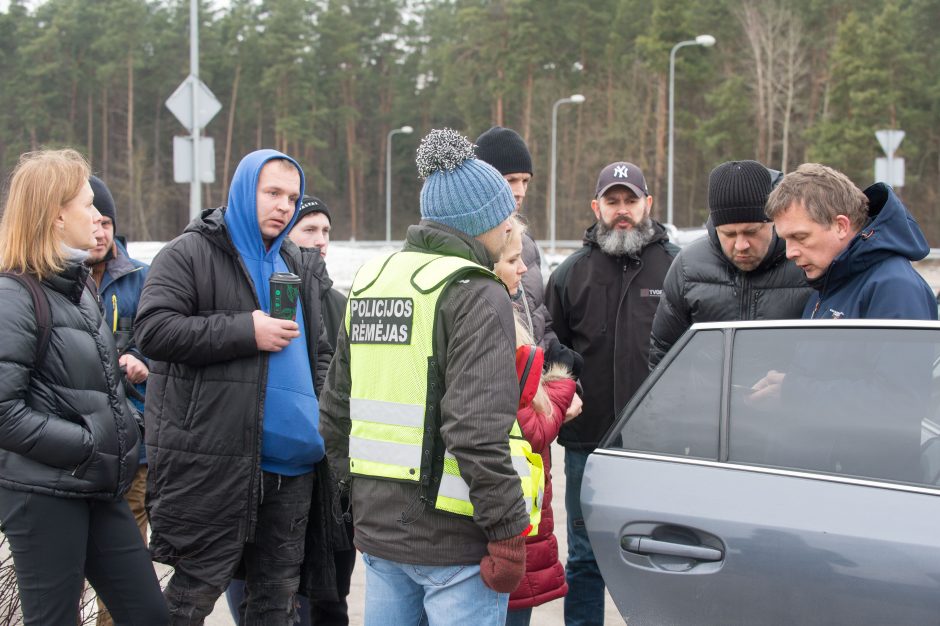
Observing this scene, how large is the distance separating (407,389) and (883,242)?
62.6 inches

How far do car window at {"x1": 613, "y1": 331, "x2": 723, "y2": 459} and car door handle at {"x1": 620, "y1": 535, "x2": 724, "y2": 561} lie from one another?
0.86 feet

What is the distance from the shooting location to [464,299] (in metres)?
2.54

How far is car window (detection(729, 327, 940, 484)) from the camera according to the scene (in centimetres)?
244

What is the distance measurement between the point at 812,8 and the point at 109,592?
50.1 m

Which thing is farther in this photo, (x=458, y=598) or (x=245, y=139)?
(x=245, y=139)

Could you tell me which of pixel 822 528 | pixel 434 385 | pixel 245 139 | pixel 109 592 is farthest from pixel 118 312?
pixel 245 139

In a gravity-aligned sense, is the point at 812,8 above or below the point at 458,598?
above

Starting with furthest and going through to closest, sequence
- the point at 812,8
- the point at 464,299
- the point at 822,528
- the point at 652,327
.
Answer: the point at 812,8, the point at 652,327, the point at 464,299, the point at 822,528

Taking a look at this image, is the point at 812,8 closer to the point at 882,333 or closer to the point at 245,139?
the point at 245,139

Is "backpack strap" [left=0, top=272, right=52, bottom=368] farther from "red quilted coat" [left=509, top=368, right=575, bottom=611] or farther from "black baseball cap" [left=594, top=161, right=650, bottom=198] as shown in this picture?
"black baseball cap" [left=594, top=161, right=650, bottom=198]

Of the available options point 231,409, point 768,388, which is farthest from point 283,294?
point 768,388

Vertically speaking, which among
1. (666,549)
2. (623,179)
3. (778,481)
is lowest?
(666,549)

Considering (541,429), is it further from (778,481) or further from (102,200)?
(102,200)

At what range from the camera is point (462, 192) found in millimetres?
2730
